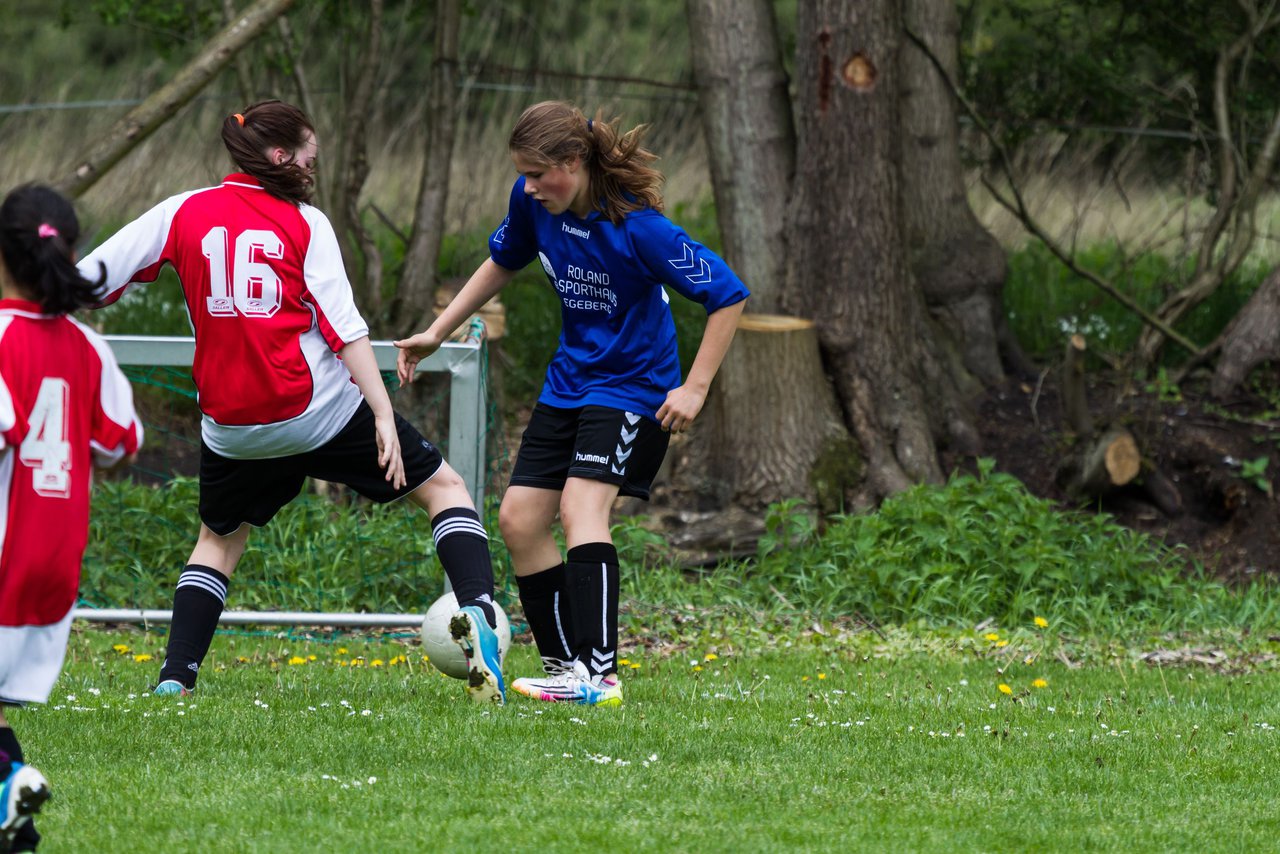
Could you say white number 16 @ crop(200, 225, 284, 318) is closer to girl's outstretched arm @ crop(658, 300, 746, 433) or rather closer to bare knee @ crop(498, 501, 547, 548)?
bare knee @ crop(498, 501, 547, 548)

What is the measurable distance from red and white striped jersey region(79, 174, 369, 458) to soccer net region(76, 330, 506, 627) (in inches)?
66.9

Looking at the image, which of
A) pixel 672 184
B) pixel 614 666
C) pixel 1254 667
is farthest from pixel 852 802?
pixel 672 184

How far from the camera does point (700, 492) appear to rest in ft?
26.9

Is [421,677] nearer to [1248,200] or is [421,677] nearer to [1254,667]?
[1254,667]

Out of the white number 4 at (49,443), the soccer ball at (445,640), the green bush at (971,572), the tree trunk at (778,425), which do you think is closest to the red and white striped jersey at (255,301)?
the soccer ball at (445,640)

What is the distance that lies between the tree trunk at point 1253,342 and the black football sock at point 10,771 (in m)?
7.53

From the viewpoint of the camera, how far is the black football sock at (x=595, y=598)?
4621 mm

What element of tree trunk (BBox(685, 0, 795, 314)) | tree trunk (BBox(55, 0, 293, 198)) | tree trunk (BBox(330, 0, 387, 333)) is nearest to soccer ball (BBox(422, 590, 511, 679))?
tree trunk (BBox(55, 0, 293, 198))

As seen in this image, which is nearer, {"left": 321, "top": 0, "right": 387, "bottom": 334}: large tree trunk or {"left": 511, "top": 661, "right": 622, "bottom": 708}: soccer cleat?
{"left": 511, "top": 661, "right": 622, "bottom": 708}: soccer cleat

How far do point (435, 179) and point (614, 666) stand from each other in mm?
5250

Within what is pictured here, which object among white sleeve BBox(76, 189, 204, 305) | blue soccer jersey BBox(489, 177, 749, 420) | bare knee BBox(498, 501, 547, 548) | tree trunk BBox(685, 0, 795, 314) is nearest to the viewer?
white sleeve BBox(76, 189, 204, 305)

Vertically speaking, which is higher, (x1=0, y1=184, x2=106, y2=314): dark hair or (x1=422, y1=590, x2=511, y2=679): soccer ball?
(x1=0, y1=184, x2=106, y2=314): dark hair

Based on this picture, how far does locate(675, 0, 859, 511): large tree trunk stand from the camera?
799 centimetres

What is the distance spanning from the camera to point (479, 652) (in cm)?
435
